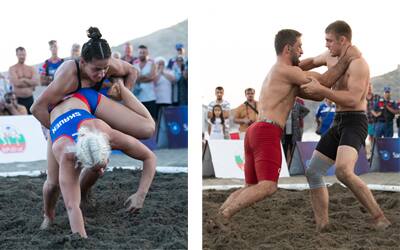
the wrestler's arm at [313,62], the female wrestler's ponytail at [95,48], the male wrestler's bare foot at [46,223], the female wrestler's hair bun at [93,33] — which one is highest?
the female wrestler's hair bun at [93,33]

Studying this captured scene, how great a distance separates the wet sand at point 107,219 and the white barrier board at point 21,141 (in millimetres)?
3134

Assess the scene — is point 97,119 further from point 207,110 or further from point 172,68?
point 172,68

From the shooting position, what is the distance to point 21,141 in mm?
11234

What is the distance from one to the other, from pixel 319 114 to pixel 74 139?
6432 mm

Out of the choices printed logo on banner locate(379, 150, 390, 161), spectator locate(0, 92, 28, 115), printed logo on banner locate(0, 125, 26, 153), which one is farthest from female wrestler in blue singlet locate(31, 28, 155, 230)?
printed logo on banner locate(379, 150, 390, 161)

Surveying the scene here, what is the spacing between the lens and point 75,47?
408 inches

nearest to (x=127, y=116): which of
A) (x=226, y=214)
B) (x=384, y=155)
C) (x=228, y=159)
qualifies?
(x=226, y=214)

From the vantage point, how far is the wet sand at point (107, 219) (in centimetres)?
508

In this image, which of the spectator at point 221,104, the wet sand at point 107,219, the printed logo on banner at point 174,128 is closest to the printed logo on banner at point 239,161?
the spectator at point 221,104

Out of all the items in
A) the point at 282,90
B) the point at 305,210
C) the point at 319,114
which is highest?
the point at 282,90

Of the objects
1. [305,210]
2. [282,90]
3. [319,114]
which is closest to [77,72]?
[282,90]

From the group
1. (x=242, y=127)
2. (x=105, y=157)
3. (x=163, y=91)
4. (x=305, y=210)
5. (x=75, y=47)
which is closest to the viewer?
(x=105, y=157)

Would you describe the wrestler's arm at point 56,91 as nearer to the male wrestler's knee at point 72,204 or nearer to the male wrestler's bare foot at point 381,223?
the male wrestler's knee at point 72,204

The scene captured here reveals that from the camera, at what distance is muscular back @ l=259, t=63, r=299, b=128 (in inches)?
214
